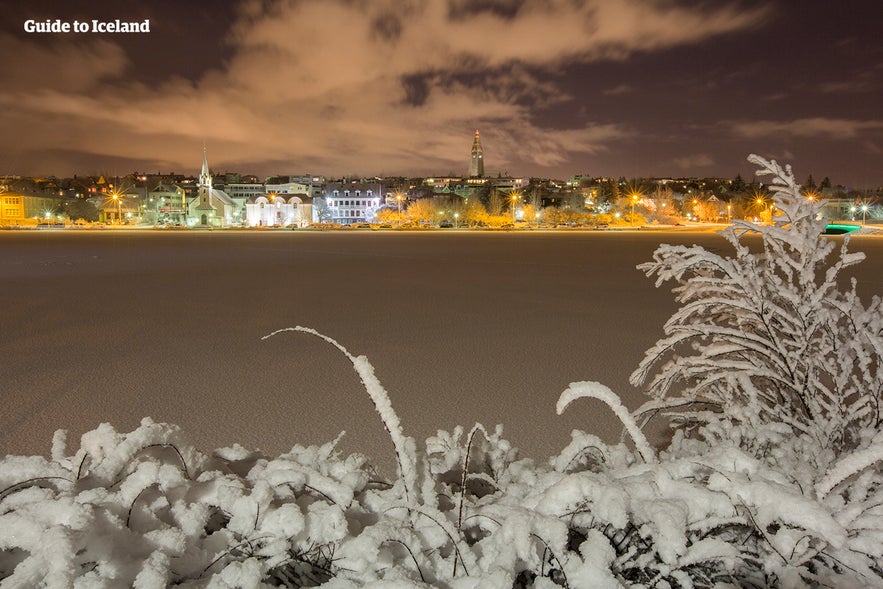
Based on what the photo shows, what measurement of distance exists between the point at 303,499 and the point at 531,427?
3.13 meters

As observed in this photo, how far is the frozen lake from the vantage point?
16.4 ft

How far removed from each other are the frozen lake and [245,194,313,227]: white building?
89.5 metres

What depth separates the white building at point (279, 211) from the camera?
103 m

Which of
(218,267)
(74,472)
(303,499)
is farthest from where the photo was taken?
(218,267)

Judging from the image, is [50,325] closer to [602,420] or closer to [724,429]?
[602,420]

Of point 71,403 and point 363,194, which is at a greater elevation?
point 363,194

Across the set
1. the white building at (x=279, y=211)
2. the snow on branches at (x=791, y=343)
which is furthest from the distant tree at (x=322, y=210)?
the snow on branches at (x=791, y=343)

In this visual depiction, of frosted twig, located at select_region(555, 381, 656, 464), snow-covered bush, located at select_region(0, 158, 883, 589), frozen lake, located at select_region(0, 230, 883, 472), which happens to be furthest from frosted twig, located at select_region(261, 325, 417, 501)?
frozen lake, located at select_region(0, 230, 883, 472)

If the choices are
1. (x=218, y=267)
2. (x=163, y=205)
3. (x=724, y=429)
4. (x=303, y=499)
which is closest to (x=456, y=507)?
(x=303, y=499)

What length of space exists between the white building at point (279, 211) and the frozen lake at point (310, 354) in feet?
294

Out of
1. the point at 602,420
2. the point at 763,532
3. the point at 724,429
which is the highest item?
the point at 763,532

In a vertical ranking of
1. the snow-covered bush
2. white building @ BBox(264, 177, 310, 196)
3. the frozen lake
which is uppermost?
white building @ BBox(264, 177, 310, 196)

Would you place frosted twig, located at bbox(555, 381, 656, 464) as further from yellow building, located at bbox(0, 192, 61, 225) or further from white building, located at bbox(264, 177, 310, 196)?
white building, located at bbox(264, 177, 310, 196)

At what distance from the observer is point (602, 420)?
5.12 m
